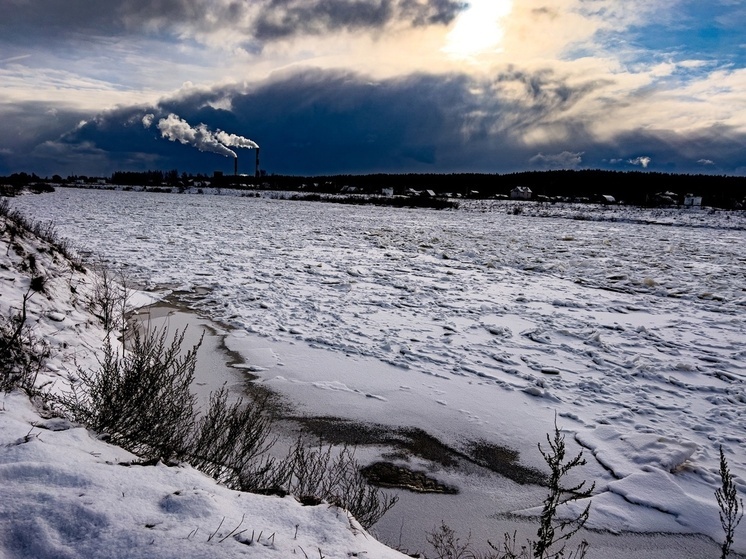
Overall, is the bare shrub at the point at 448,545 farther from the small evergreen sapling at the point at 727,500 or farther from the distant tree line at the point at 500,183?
the distant tree line at the point at 500,183

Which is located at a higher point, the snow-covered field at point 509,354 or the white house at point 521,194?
the white house at point 521,194

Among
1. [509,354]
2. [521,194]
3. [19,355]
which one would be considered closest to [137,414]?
[19,355]

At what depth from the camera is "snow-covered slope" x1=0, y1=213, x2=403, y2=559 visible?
1.98 meters

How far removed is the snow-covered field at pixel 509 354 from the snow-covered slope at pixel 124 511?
43.8 inches

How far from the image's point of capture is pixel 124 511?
216cm

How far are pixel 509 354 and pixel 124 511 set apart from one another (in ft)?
18.6

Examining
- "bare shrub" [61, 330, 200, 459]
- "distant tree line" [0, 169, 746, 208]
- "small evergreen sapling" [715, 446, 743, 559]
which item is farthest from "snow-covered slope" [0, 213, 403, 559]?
"distant tree line" [0, 169, 746, 208]

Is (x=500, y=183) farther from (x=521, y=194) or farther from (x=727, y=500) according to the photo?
(x=727, y=500)

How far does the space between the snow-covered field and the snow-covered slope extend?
111cm

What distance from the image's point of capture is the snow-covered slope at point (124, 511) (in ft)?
6.49

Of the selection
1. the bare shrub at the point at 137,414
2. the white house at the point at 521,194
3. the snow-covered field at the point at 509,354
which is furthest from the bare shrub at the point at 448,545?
the white house at the point at 521,194

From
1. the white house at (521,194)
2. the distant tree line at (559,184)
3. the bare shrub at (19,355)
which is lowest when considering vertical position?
the bare shrub at (19,355)

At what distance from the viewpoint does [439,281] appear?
11.5 meters

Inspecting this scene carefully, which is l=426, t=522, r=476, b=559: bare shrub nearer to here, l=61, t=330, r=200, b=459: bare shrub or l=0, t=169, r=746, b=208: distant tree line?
l=61, t=330, r=200, b=459: bare shrub
